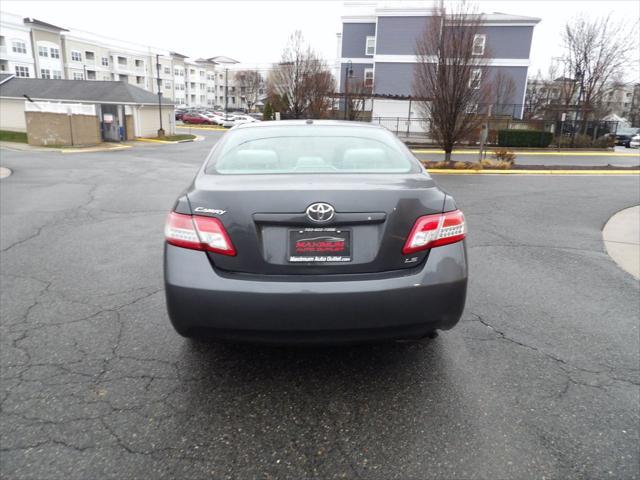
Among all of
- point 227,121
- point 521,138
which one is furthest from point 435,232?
point 227,121

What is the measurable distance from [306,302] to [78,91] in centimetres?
3603

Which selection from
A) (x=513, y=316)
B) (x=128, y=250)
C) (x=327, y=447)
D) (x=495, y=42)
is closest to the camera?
(x=327, y=447)

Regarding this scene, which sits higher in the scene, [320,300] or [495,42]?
[495,42]

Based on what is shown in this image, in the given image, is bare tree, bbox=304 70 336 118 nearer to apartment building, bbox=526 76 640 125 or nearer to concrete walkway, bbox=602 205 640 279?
apartment building, bbox=526 76 640 125

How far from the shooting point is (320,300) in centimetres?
250

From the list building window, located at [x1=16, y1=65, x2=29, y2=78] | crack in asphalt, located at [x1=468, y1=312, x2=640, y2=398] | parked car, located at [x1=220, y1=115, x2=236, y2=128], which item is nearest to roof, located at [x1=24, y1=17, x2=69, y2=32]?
building window, located at [x1=16, y1=65, x2=29, y2=78]

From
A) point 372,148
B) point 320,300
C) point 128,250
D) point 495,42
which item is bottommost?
point 128,250

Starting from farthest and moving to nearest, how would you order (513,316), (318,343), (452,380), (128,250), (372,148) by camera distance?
(128,250) < (513,316) < (372,148) < (452,380) < (318,343)

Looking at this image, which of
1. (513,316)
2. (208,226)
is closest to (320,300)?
(208,226)

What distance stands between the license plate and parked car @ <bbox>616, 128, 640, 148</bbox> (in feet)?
139

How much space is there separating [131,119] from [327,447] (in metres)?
33.1

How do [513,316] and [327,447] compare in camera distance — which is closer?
[327,447]

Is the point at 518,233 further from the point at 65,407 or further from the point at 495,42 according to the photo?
the point at 495,42

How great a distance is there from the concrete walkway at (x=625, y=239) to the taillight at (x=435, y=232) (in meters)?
3.77
